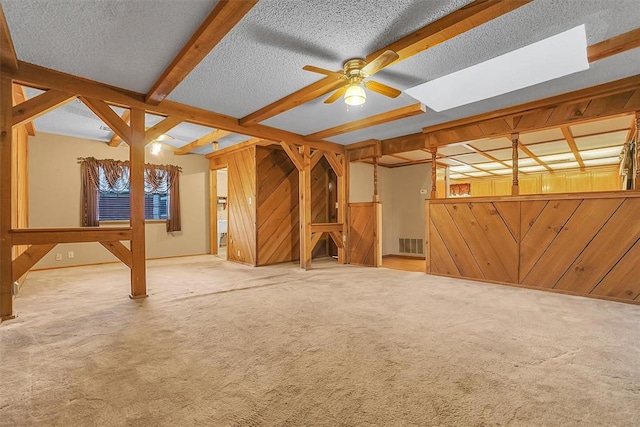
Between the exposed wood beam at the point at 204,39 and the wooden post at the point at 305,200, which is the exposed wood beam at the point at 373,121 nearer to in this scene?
the wooden post at the point at 305,200

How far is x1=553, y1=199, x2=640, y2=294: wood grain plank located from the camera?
336cm

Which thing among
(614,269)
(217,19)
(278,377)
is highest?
(217,19)

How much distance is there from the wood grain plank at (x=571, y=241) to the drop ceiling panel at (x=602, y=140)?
243cm

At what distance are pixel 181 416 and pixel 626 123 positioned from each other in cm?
634

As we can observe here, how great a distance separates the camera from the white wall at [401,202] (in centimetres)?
734

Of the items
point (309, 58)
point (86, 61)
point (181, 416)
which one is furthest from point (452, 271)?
point (86, 61)

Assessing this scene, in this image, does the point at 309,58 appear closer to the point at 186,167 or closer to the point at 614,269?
the point at 614,269

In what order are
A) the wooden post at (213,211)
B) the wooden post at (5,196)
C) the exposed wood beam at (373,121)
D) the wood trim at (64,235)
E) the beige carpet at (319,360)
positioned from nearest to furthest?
the beige carpet at (319,360)
the wooden post at (5,196)
the wood trim at (64,235)
the exposed wood beam at (373,121)
the wooden post at (213,211)

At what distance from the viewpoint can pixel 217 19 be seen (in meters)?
2.07

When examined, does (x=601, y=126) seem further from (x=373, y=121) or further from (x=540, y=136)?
(x=373, y=121)

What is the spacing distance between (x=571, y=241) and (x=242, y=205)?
5312mm

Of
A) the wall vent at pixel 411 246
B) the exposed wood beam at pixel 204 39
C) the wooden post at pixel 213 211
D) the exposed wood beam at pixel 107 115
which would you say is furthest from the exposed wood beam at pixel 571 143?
the wooden post at pixel 213 211

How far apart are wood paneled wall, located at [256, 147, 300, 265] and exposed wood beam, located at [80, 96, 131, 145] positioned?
2682mm

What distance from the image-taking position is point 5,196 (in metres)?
2.78
